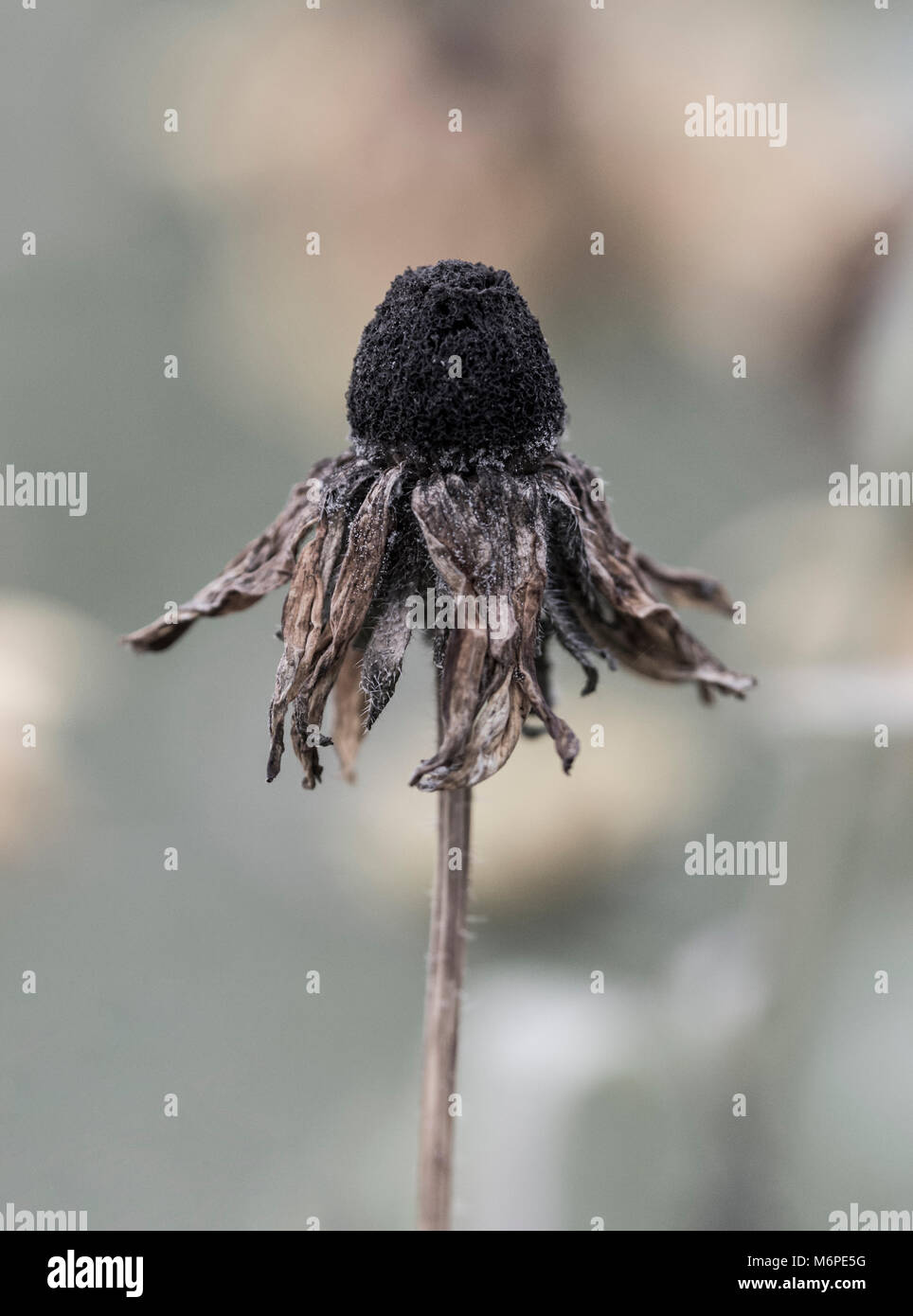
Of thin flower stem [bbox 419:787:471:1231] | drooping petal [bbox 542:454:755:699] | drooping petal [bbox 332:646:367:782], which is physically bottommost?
thin flower stem [bbox 419:787:471:1231]

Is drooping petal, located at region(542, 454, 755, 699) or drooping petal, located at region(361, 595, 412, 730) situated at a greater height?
drooping petal, located at region(542, 454, 755, 699)

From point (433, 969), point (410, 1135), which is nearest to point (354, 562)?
point (433, 969)

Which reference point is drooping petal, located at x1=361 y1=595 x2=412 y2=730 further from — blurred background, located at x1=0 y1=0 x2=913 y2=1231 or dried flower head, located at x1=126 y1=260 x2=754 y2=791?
blurred background, located at x1=0 y1=0 x2=913 y2=1231

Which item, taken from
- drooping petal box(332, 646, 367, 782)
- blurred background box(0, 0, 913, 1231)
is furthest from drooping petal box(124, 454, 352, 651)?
blurred background box(0, 0, 913, 1231)

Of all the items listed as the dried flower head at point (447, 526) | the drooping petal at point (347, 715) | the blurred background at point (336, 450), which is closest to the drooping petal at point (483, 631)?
the dried flower head at point (447, 526)

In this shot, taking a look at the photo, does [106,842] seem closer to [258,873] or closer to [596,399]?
[258,873]

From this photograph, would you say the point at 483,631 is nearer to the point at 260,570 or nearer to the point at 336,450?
the point at 260,570

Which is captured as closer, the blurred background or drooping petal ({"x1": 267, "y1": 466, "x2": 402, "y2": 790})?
drooping petal ({"x1": 267, "y1": 466, "x2": 402, "y2": 790})
